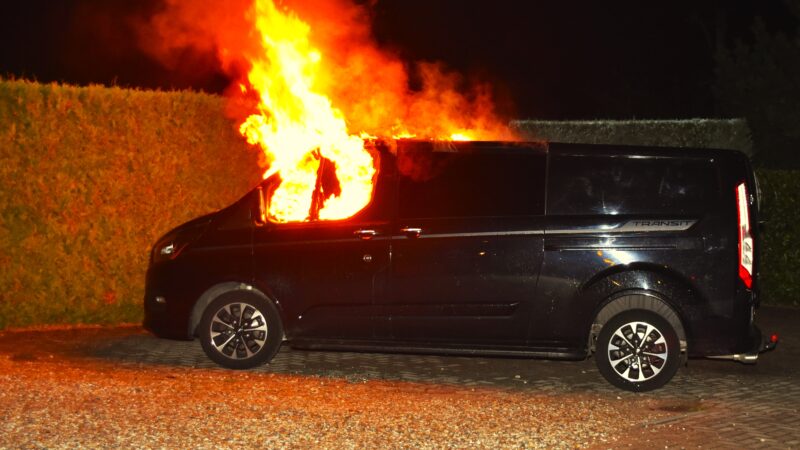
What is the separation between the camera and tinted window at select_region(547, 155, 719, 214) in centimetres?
843

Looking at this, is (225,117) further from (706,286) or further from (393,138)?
(706,286)

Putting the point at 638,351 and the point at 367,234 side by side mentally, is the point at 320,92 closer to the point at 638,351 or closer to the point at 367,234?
the point at 367,234

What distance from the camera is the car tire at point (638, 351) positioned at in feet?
27.5

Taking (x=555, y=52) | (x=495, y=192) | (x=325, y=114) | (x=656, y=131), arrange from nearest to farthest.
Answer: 1. (x=495, y=192)
2. (x=325, y=114)
3. (x=656, y=131)
4. (x=555, y=52)

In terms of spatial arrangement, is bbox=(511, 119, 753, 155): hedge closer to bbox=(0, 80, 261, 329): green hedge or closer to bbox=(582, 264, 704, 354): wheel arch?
bbox=(0, 80, 261, 329): green hedge

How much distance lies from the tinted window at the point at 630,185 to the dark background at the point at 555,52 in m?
3.68

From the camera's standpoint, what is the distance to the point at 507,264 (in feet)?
28.3

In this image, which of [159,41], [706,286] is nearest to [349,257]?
[706,286]

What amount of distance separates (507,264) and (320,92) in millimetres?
2874

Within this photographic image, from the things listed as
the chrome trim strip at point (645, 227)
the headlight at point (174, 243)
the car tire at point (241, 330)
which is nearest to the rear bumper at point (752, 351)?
the chrome trim strip at point (645, 227)

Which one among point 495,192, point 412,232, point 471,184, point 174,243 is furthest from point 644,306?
point 174,243

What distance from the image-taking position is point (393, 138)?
9070mm

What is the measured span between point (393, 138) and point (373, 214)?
0.68 meters

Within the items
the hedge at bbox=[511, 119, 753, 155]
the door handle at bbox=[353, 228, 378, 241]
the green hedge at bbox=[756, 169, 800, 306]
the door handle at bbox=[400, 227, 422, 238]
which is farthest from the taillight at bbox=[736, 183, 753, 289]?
the hedge at bbox=[511, 119, 753, 155]
